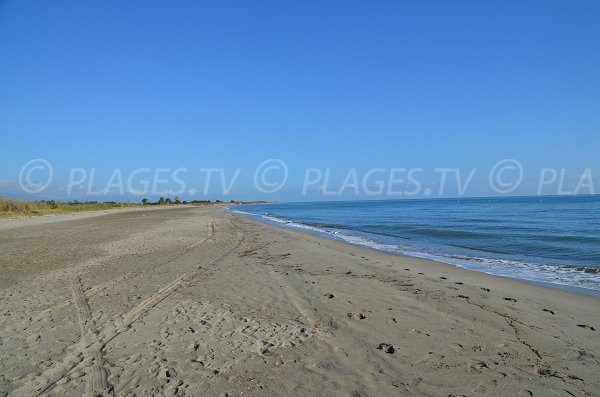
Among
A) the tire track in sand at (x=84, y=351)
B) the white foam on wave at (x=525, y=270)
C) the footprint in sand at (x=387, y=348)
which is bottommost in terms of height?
the tire track in sand at (x=84, y=351)

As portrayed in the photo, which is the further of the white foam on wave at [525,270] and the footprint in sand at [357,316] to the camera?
the white foam on wave at [525,270]

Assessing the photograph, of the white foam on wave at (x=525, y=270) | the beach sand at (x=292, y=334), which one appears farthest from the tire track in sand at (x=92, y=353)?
the white foam on wave at (x=525, y=270)

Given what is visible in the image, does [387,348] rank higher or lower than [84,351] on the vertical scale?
higher

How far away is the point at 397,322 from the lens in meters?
5.69

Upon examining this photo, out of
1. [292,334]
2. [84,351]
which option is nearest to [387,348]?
[292,334]

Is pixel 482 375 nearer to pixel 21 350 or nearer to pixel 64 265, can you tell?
pixel 21 350

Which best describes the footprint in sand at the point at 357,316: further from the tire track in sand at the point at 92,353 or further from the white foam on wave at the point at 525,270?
the white foam on wave at the point at 525,270

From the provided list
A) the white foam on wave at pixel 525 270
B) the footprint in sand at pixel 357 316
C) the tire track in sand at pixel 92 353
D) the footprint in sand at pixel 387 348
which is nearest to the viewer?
the tire track in sand at pixel 92 353

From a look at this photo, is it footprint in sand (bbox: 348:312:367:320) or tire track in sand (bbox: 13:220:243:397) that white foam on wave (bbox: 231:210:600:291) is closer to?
footprint in sand (bbox: 348:312:367:320)

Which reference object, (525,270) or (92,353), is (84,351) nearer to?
(92,353)

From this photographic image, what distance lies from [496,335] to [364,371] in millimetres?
2279

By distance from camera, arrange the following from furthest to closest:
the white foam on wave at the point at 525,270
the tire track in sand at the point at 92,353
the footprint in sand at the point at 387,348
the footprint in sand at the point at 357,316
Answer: the white foam on wave at the point at 525,270, the footprint in sand at the point at 357,316, the footprint in sand at the point at 387,348, the tire track in sand at the point at 92,353

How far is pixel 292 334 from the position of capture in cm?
520

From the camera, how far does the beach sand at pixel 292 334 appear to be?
3842 mm
